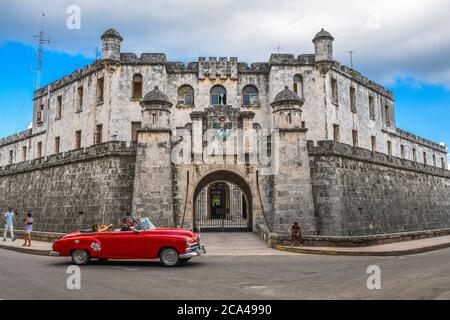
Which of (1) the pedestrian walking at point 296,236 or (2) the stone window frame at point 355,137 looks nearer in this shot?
(1) the pedestrian walking at point 296,236

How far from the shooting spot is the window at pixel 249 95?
2962 centimetres

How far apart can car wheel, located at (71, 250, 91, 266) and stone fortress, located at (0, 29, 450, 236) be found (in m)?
6.87

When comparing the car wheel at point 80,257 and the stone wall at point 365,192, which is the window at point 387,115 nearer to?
the stone wall at point 365,192

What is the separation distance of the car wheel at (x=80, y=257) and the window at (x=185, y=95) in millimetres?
19904

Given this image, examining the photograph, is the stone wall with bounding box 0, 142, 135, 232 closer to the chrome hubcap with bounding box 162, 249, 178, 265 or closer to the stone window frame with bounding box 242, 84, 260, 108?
the chrome hubcap with bounding box 162, 249, 178, 265

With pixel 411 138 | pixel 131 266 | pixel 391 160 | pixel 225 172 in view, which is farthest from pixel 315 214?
pixel 411 138

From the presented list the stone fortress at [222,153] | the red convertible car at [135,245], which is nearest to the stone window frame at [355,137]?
the stone fortress at [222,153]

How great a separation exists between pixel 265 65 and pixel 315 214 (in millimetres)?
14995

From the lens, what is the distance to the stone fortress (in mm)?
18547

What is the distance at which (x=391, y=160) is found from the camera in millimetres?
24141

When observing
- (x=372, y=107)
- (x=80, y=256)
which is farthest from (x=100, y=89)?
(x=372, y=107)

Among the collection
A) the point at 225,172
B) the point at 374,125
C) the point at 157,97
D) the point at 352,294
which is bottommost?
the point at 352,294
